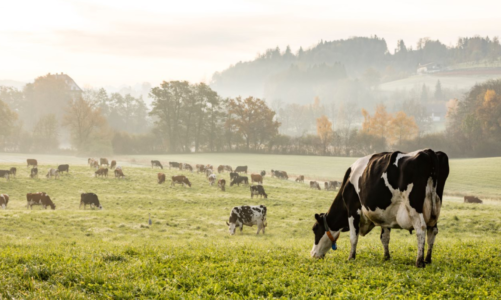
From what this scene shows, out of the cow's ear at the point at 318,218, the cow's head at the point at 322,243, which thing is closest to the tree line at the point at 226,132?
the cow's ear at the point at 318,218

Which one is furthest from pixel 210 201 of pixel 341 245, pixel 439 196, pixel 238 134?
pixel 238 134

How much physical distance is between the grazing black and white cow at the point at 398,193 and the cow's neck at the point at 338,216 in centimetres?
38

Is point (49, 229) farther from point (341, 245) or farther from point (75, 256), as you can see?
point (341, 245)

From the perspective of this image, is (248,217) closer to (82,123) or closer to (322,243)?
(322,243)

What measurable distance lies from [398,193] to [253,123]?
298 feet

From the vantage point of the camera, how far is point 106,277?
26.3ft

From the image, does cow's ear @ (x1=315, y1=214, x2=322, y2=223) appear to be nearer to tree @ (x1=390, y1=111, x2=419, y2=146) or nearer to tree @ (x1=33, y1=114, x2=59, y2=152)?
tree @ (x1=33, y1=114, x2=59, y2=152)

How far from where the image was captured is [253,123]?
325ft

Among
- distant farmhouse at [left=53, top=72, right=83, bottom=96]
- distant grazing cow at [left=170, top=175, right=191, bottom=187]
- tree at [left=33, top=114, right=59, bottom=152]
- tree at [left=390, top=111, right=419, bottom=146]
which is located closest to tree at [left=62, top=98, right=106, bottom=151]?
tree at [left=33, top=114, right=59, bottom=152]

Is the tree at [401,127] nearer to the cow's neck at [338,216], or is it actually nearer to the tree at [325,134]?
the tree at [325,134]

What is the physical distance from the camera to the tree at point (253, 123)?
98.2 metres

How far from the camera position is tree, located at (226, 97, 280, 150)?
3868 inches

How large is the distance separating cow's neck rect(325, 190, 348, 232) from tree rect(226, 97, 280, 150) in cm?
8687

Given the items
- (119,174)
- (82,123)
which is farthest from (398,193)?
(82,123)
